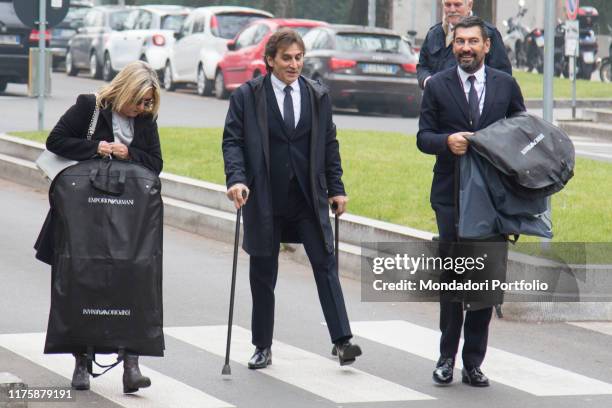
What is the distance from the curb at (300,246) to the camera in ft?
32.6

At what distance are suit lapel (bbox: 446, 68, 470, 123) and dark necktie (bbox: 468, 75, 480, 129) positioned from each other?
26mm

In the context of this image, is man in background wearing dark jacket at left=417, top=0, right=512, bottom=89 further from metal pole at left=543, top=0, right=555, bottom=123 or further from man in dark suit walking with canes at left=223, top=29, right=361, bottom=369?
man in dark suit walking with canes at left=223, top=29, right=361, bottom=369

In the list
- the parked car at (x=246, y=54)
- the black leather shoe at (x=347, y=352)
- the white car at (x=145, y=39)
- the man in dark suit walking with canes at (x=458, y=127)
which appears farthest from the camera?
the white car at (x=145, y=39)

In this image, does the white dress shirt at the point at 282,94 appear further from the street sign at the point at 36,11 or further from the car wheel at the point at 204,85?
the car wheel at the point at 204,85

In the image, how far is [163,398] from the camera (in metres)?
7.57

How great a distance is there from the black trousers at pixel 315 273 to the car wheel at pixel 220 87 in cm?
2202

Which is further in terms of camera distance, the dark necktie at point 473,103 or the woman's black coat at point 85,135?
the dark necktie at point 473,103

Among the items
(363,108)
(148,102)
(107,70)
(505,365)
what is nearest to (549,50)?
(505,365)

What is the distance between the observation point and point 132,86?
25.0 feet

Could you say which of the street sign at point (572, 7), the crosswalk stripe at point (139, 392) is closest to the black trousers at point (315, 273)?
the crosswalk stripe at point (139, 392)

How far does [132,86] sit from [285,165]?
1044mm

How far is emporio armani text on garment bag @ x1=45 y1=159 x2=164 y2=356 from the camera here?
24.4ft

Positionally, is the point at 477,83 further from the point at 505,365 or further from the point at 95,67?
the point at 95,67

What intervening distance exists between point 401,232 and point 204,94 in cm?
2023
